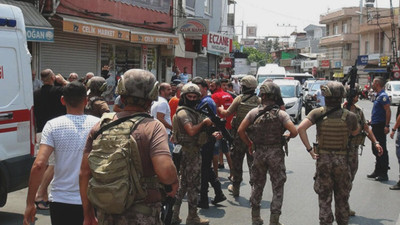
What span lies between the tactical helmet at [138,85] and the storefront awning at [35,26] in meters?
9.09

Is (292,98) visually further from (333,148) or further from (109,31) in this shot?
(333,148)

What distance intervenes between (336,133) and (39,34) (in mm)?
8349

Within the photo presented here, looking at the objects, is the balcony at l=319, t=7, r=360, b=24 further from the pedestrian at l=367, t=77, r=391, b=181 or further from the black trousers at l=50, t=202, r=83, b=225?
the black trousers at l=50, t=202, r=83, b=225

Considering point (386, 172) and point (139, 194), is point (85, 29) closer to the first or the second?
point (386, 172)

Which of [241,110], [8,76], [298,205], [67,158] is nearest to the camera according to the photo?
[67,158]

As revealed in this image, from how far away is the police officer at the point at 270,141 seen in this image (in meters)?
6.11

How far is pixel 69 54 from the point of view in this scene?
1524cm

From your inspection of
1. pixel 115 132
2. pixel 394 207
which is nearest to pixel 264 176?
pixel 394 207

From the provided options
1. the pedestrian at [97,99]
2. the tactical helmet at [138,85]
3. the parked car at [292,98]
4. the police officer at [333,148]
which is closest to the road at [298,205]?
the police officer at [333,148]

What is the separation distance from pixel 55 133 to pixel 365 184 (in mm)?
6703

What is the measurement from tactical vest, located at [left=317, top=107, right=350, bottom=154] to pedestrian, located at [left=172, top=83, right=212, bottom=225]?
1457 mm

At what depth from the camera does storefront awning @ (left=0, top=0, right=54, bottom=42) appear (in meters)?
11.8

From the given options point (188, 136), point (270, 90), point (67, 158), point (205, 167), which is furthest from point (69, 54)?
point (67, 158)

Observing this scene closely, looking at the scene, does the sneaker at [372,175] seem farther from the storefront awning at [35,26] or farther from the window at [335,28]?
the window at [335,28]
